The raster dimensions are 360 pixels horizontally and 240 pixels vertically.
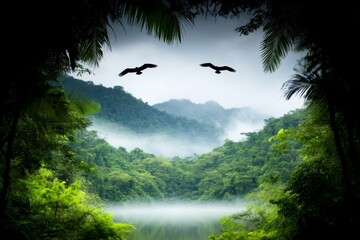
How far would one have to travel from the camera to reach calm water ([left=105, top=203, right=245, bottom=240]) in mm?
27219

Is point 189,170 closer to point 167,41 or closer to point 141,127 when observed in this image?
point 141,127

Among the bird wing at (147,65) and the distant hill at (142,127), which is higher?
the distant hill at (142,127)

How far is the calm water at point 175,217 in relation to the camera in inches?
1072

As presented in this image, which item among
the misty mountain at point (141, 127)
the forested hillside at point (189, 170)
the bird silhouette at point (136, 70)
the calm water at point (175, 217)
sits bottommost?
the bird silhouette at point (136, 70)

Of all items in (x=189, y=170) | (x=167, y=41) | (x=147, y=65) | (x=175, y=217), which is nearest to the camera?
(x=147, y=65)

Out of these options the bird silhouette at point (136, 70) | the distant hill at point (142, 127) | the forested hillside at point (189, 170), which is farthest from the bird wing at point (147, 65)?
the distant hill at point (142, 127)

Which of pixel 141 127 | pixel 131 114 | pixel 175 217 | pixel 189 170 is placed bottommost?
pixel 175 217

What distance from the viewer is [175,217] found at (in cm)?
4225

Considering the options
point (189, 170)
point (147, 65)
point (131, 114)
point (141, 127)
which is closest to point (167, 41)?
point (147, 65)

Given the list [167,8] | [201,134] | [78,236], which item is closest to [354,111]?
[167,8]

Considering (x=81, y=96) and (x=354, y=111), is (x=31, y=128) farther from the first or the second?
(x=354, y=111)

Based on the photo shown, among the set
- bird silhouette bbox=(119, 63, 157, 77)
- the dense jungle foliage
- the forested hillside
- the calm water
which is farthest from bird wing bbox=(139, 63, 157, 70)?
the forested hillside

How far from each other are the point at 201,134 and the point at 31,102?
518 feet

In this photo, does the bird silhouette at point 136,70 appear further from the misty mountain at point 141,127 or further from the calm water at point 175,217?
the misty mountain at point 141,127
